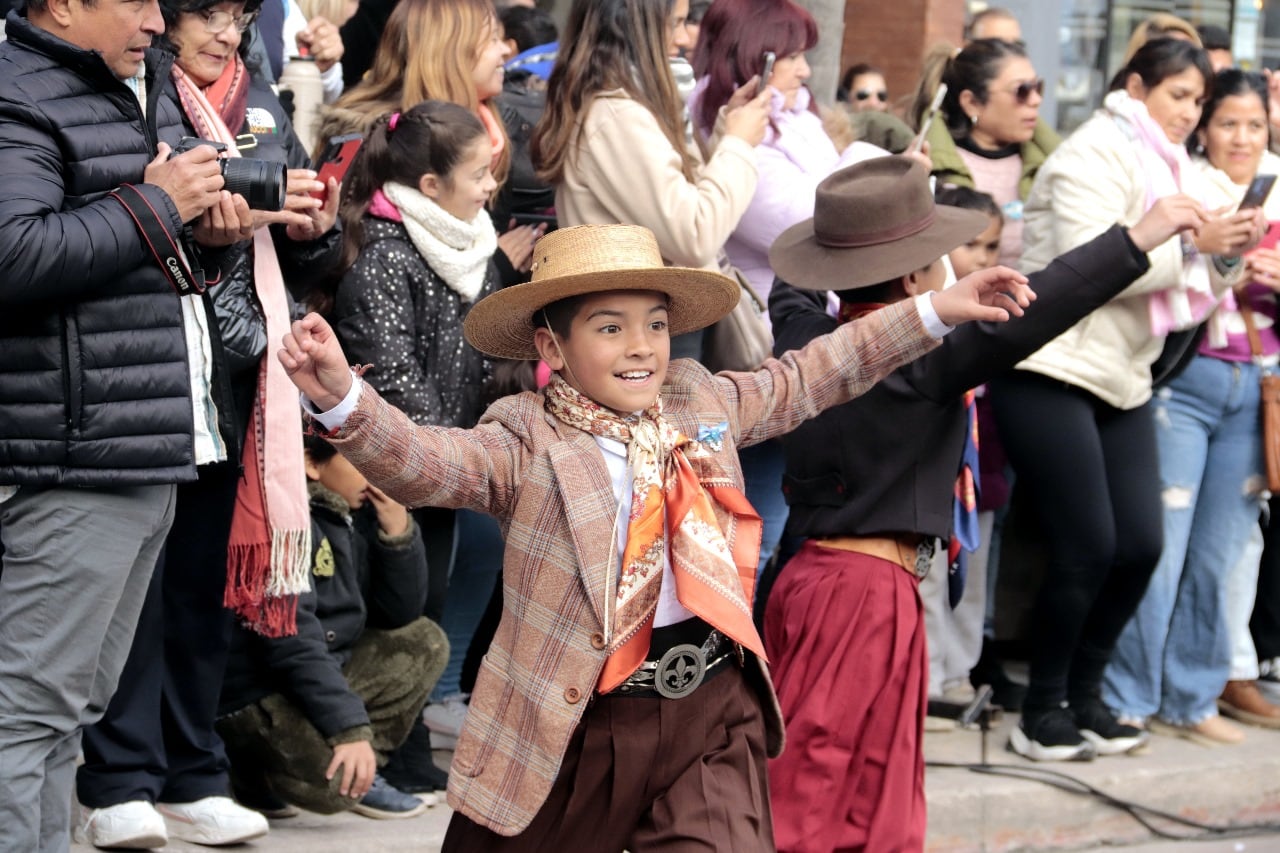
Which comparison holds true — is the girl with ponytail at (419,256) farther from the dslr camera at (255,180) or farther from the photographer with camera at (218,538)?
the dslr camera at (255,180)

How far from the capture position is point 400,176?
518cm

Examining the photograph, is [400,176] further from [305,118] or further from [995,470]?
[995,470]

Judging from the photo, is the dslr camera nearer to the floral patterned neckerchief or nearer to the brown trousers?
the floral patterned neckerchief

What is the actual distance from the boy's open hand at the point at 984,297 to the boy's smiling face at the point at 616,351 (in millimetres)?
687

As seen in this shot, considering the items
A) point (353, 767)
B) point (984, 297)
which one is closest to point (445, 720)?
point (353, 767)

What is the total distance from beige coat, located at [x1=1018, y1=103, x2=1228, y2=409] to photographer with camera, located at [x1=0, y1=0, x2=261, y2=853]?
9.74 feet

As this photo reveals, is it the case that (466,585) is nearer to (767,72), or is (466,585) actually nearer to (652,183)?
(652,183)

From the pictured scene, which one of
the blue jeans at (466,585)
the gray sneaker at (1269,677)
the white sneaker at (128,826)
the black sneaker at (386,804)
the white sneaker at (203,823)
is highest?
the blue jeans at (466,585)

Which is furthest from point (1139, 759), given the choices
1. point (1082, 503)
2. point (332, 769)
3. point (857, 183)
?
point (332, 769)

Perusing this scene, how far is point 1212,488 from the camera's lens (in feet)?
21.7

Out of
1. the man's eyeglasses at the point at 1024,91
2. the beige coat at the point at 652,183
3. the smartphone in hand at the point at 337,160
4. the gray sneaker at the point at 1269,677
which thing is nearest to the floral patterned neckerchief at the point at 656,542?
the smartphone in hand at the point at 337,160

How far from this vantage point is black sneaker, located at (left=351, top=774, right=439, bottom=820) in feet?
16.6

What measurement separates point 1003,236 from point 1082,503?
1151 mm

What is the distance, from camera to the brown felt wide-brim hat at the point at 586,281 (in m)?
3.57
